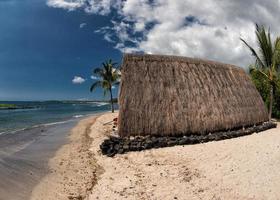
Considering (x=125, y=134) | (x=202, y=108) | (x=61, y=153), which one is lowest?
(x=61, y=153)

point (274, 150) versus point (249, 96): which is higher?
point (249, 96)

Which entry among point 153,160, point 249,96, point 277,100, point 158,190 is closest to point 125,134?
point 153,160

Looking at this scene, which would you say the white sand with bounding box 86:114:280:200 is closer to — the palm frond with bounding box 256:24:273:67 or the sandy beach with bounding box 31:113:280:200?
the sandy beach with bounding box 31:113:280:200

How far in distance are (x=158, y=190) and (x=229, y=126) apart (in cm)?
699

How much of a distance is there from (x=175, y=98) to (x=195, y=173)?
4575mm

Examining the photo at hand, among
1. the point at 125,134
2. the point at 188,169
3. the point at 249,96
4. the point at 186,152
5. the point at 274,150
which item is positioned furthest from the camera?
the point at 249,96

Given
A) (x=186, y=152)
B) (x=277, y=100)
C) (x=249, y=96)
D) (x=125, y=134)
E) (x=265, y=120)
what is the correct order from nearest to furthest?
(x=186, y=152) < (x=125, y=134) < (x=249, y=96) < (x=265, y=120) < (x=277, y=100)

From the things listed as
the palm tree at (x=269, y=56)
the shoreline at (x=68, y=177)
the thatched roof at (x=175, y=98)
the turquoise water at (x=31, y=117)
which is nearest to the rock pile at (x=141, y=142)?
the thatched roof at (x=175, y=98)

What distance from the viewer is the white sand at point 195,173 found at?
6512 mm

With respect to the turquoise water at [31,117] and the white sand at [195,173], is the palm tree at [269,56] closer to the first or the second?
the white sand at [195,173]

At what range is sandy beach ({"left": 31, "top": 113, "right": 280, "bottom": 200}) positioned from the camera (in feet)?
21.7

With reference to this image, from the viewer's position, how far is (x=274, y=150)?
29.5ft

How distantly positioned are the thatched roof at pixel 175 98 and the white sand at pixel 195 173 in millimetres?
1199

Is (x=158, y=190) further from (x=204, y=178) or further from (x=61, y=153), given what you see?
(x=61, y=153)
